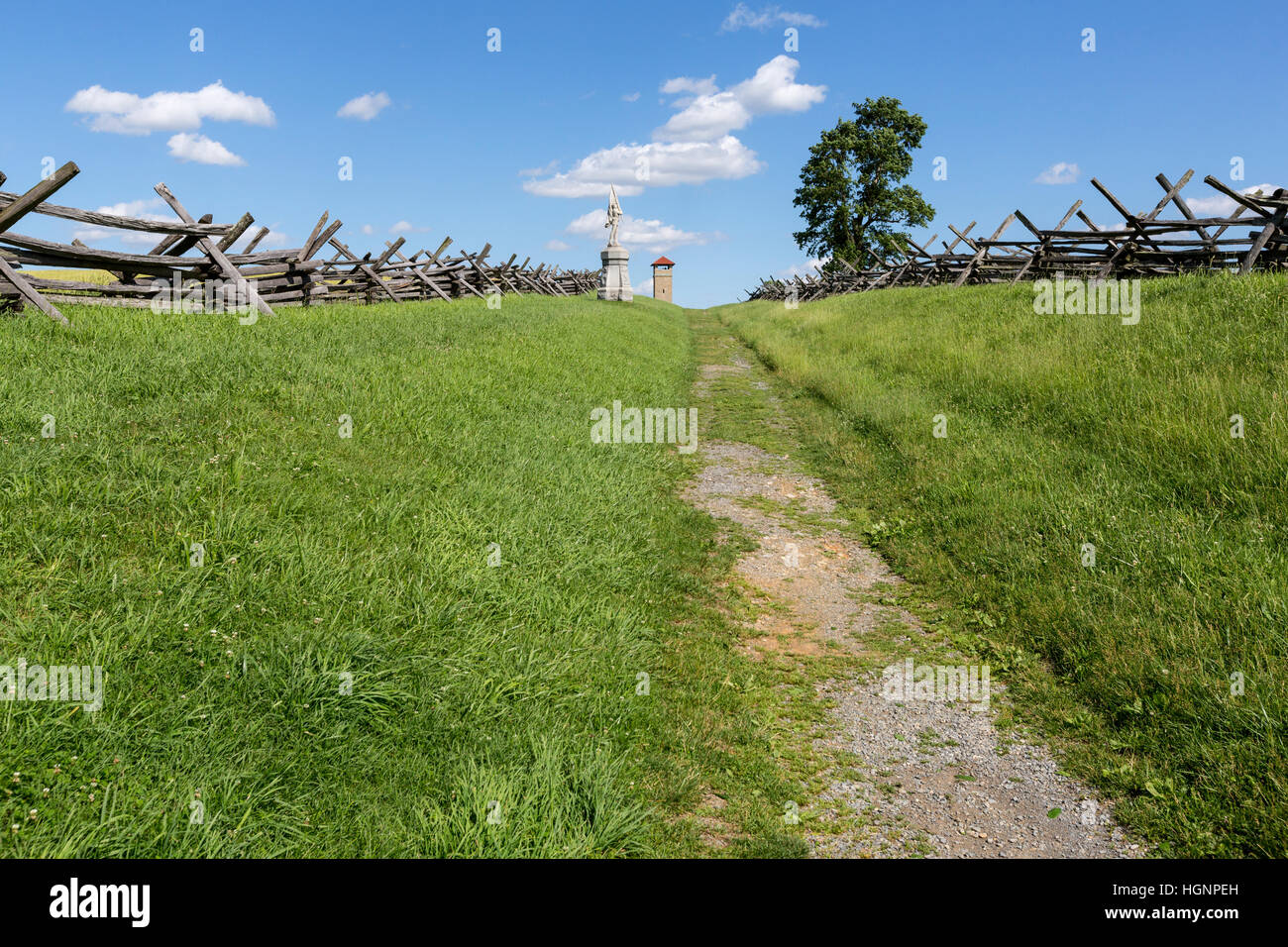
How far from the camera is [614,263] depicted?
29.8 metres

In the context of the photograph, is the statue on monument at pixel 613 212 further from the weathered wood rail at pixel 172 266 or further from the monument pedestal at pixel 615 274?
the weathered wood rail at pixel 172 266

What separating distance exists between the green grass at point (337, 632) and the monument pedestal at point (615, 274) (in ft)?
78.1

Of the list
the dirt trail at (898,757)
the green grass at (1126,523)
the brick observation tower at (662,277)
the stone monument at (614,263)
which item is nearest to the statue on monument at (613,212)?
the stone monument at (614,263)

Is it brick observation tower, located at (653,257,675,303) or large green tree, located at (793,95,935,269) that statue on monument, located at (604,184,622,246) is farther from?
brick observation tower, located at (653,257,675,303)

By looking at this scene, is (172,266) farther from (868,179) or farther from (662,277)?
(662,277)

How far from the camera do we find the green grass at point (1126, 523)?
3.46m

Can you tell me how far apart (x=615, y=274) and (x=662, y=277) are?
4514 centimetres

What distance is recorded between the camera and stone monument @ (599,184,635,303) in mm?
28703

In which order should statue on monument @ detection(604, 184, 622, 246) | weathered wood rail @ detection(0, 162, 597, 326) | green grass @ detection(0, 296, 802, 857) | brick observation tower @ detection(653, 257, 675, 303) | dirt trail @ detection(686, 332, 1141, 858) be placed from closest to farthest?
green grass @ detection(0, 296, 802, 857) < dirt trail @ detection(686, 332, 1141, 858) < weathered wood rail @ detection(0, 162, 597, 326) < statue on monument @ detection(604, 184, 622, 246) < brick observation tower @ detection(653, 257, 675, 303)

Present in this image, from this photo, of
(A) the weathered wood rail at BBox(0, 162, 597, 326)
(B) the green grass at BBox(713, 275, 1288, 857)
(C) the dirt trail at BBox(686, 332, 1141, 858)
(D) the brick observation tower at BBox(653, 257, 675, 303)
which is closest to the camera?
(C) the dirt trail at BBox(686, 332, 1141, 858)

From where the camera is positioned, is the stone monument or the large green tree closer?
the stone monument

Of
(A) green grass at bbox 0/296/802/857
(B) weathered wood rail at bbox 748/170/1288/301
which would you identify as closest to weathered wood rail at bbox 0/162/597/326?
(A) green grass at bbox 0/296/802/857

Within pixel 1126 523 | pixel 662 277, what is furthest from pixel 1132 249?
pixel 662 277
